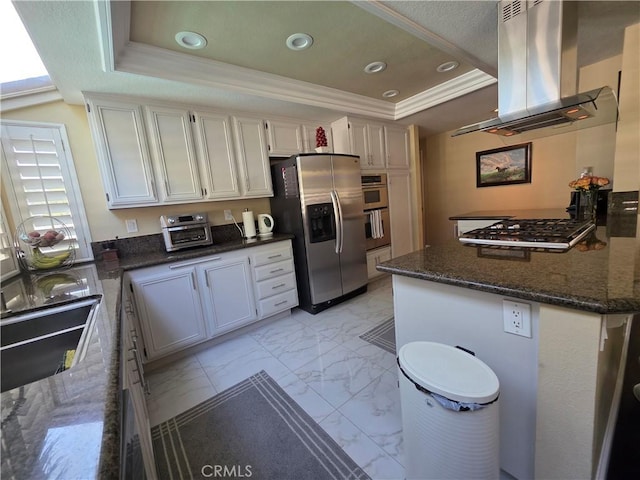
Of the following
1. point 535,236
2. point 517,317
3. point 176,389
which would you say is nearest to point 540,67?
point 535,236

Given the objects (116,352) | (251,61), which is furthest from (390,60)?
(116,352)

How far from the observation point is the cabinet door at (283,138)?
304cm

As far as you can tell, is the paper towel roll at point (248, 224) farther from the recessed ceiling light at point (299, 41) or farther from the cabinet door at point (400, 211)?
the cabinet door at point (400, 211)

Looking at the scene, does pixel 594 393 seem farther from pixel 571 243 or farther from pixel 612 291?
pixel 571 243

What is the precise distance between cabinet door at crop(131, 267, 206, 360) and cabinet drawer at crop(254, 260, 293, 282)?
24.1 inches

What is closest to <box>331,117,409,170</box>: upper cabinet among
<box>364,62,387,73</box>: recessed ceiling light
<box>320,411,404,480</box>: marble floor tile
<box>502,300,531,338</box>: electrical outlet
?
<box>364,62,387,73</box>: recessed ceiling light

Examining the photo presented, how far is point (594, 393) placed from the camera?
2.74ft

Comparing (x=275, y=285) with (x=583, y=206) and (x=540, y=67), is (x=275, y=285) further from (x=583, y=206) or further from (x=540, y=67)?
(x=583, y=206)

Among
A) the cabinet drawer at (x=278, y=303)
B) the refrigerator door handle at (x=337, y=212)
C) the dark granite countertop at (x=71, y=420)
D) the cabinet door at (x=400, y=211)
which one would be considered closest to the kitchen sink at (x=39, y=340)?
the dark granite countertop at (x=71, y=420)

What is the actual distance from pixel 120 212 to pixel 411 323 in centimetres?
269

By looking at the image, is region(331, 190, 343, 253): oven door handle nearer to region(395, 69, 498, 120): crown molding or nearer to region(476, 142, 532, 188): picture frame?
region(395, 69, 498, 120): crown molding

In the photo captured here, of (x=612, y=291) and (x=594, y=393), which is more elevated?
(x=612, y=291)

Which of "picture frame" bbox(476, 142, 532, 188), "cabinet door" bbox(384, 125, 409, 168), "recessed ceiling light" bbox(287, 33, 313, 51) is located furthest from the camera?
"picture frame" bbox(476, 142, 532, 188)

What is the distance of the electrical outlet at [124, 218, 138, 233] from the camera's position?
252cm
